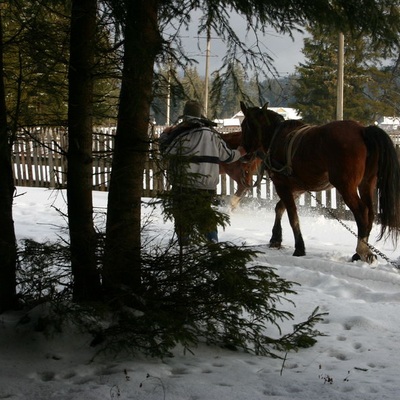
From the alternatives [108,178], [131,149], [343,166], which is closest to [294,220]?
[343,166]

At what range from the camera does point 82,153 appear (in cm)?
365

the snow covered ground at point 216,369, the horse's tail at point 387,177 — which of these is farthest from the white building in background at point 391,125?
the snow covered ground at point 216,369

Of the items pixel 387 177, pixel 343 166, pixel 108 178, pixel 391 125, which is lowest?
pixel 108 178

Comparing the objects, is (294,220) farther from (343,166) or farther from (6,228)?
(6,228)

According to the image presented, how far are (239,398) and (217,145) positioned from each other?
3.87 metres

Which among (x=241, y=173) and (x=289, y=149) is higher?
(x=289, y=149)

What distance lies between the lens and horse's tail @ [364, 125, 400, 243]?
266 inches

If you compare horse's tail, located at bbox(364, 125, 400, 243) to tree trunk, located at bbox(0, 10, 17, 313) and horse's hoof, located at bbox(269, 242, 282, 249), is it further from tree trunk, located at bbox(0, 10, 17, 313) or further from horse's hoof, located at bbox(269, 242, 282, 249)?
tree trunk, located at bbox(0, 10, 17, 313)

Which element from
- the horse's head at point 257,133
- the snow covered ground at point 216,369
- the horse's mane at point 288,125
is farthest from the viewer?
the horse's head at point 257,133

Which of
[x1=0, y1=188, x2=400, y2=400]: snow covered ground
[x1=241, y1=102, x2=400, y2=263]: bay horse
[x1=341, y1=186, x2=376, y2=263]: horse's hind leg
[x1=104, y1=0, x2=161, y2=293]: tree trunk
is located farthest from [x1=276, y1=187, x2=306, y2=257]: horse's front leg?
[x1=104, y1=0, x2=161, y2=293]: tree trunk

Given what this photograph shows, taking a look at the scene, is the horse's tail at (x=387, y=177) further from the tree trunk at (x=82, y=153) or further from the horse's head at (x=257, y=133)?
the tree trunk at (x=82, y=153)

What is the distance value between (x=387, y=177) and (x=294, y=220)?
1.50m

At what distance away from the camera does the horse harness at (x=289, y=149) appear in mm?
7602

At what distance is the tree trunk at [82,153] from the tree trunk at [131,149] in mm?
124
